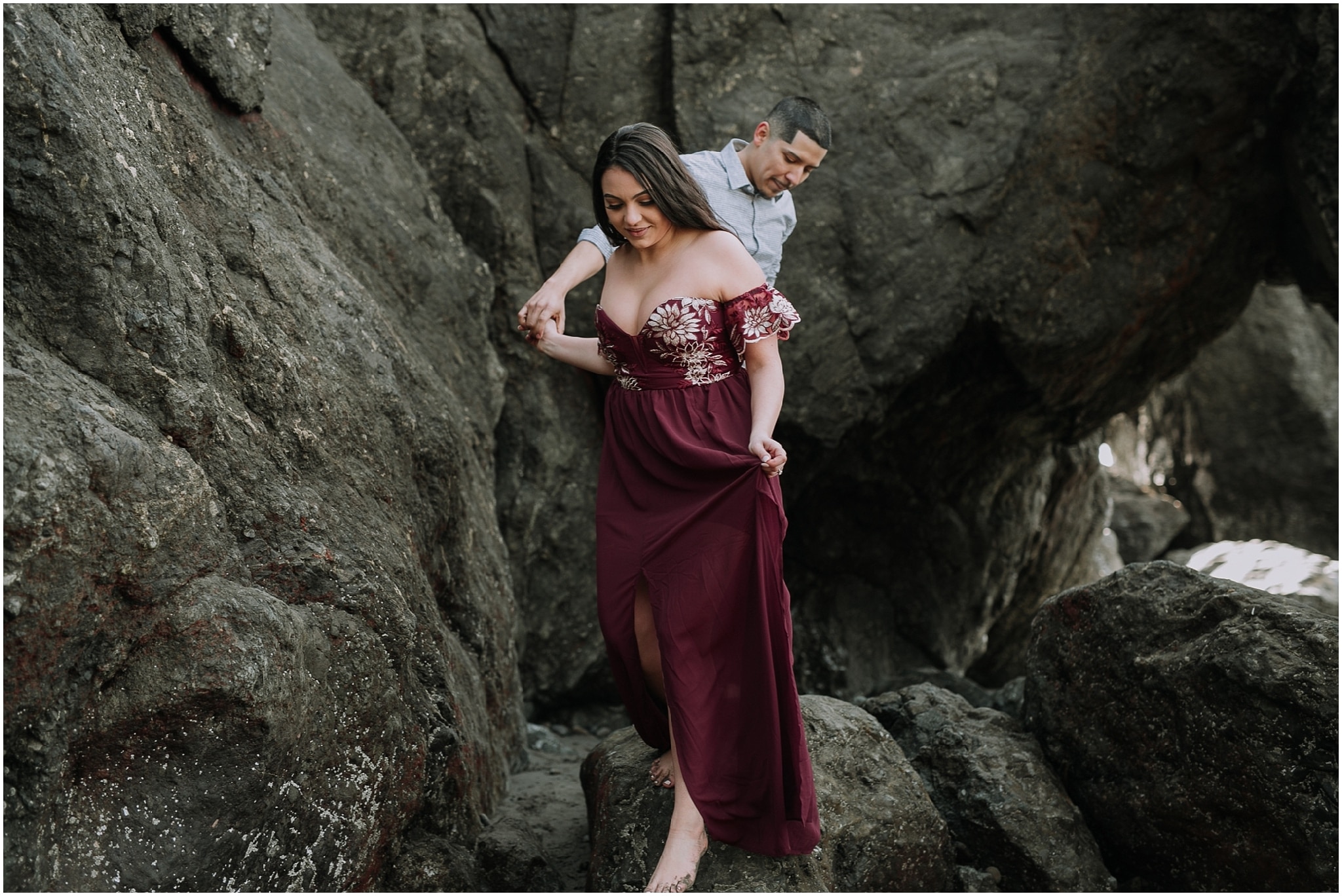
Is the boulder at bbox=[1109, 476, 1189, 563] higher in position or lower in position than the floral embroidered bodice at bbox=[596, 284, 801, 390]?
lower

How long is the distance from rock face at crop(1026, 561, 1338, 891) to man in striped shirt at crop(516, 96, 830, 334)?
165 cm

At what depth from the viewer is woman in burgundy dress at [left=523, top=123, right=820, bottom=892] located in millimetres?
2942

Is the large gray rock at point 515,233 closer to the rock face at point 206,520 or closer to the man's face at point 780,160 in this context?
the rock face at point 206,520

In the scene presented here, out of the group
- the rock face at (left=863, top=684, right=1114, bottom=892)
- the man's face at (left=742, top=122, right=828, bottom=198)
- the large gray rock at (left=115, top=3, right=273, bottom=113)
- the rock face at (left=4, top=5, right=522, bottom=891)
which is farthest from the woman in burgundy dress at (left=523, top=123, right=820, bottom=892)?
the large gray rock at (left=115, top=3, right=273, bottom=113)

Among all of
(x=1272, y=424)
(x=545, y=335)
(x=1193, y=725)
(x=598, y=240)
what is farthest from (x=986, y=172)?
(x=1272, y=424)

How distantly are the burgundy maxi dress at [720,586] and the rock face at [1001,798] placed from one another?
3.21 ft

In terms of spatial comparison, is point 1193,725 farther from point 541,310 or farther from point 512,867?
point 541,310

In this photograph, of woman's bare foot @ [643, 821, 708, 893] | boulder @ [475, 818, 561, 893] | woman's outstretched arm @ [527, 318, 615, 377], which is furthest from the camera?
boulder @ [475, 818, 561, 893]

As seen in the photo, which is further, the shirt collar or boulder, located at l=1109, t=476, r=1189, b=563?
boulder, located at l=1109, t=476, r=1189, b=563

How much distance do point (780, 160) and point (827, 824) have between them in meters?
1.98

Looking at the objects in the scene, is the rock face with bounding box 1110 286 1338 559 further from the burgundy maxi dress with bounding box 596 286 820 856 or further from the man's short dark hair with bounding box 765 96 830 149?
the burgundy maxi dress with bounding box 596 286 820 856

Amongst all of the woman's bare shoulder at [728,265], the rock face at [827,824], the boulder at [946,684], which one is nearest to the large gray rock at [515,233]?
the boulder at [946,684]

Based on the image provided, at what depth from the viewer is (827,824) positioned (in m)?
3.23

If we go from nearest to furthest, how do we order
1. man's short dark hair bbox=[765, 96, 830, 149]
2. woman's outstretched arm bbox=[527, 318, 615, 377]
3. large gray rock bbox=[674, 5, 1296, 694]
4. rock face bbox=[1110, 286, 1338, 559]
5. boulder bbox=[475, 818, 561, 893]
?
1. woman's outstretched arm bbox=[527, 318, 615, 377]
2. boulder bbox=[475, 818, 561, 893]
3. man's short dark hair bbox=[765, 96, 830, 149]
4. large gray rock bbox=[674, 5, 1296, 694]
5. rock face bbox=[1110, 286, 1338, 559]
